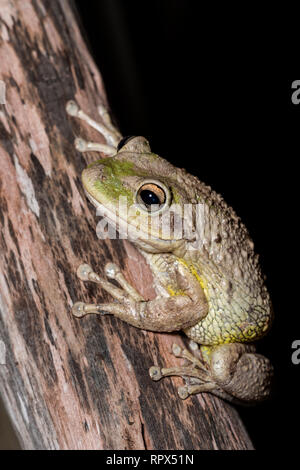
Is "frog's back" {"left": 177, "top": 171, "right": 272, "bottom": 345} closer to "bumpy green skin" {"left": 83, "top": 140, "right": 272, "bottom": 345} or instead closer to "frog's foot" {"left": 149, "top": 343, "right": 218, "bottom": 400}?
"bumpy green skin" {"left": 83, "top": 140, "right": 272, "bottom": 345}

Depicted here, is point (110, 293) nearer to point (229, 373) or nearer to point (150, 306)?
point (150, 306)

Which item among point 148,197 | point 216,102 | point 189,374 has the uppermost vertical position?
point 148,197

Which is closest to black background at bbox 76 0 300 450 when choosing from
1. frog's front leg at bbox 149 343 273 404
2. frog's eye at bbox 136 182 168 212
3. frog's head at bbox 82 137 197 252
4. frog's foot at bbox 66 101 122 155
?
frog's foot at bbox 66 101 122 155

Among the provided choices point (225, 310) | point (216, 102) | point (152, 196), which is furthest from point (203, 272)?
point (216, 102)

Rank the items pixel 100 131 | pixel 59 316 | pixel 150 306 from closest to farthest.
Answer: pixel 59 316
pixel 150 306
pixel 100 131

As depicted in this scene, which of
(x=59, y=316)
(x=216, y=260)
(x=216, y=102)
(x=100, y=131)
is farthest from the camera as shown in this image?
(x=216, y=102)

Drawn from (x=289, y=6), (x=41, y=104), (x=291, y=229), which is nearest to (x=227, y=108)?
(x=289, y=6)
